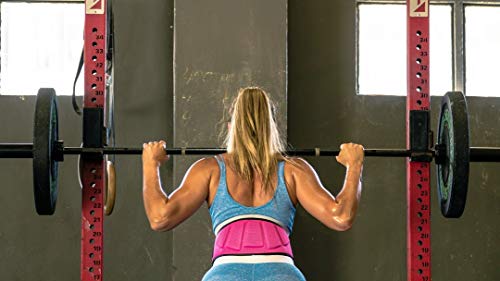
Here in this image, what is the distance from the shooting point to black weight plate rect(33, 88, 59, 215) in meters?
2.73

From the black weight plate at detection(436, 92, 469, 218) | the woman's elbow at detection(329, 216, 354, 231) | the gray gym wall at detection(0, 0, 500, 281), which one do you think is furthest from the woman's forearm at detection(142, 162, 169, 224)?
the gray gym wall at detection(0, 0, 500, 281)

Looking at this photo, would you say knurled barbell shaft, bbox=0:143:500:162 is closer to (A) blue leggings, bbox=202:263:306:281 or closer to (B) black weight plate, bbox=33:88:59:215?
(B) black weight plate, bbox=33:88:59:215

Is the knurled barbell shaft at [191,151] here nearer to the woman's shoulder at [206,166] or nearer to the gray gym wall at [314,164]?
the woman's shoulder at [206,166]

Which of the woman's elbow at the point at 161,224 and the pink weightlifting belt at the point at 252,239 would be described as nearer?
the pink weightlifting belt at the point at 252,239

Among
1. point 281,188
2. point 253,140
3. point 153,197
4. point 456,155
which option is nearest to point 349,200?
point 281,188

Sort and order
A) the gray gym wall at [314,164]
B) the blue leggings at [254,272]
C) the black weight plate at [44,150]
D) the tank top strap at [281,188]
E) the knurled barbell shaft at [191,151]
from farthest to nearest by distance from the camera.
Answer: the gray gym wall at [314,164] → the knurled barbell shaft at [191,151] → the black weight plate at [44,150] → the tank top strap at [281,188] → the blue leggings at [254,272]

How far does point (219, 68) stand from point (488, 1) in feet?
5.37

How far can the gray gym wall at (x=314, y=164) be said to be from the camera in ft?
15.0

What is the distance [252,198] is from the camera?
2395 mm

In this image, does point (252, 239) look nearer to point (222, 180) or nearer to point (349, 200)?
point (222, 180)

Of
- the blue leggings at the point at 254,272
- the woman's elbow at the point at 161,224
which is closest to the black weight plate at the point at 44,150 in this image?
the woman's elbow at the point at 161,224

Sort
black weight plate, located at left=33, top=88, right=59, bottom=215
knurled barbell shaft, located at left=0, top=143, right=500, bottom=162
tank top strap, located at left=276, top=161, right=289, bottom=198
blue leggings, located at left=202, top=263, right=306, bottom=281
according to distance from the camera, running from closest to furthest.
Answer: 1. blue leggings, located at left=202, top=263, right=306, bottom=281
2. tank top strap, located at left=276, top=161, right=289, bottom=198
3. black weight plate, located at left=33, top=88, right=59, bottom=215
4. knurled barbell shaft, located at left=0, top=143, right=500, bottom=162

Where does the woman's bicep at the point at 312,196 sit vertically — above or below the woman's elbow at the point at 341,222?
above

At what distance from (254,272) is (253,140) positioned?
380 mm
